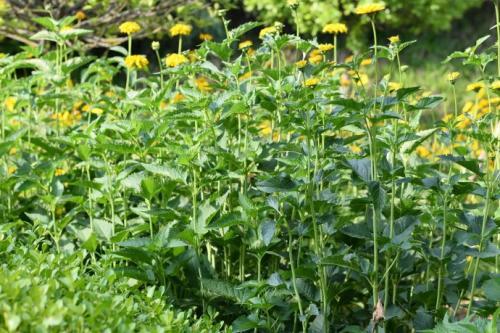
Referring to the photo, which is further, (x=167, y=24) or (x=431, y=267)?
(x=167, y=24)

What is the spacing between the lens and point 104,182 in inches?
108

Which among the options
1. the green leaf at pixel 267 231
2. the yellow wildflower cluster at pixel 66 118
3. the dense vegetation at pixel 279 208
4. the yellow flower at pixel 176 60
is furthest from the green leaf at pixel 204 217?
the yellow wildflower cluster at pixel 66 118

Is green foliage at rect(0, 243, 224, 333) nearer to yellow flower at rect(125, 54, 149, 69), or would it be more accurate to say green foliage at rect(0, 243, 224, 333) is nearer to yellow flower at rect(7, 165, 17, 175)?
yellow flower at rect(125, 54, 149, 69)

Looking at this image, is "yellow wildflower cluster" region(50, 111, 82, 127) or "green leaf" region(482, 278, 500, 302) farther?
"yellow wildflower cluster" region(50, 111, 82, 127)

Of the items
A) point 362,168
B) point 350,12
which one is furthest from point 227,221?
point 350,12

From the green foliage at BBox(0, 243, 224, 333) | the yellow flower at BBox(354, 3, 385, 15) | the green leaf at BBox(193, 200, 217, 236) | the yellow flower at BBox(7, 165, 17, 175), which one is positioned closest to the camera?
the green foliage at BBox(0, 243, 224, 333)

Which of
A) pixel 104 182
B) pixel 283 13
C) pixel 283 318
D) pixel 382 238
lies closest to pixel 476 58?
pixel 382 238

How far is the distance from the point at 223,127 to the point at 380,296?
0.76 metres

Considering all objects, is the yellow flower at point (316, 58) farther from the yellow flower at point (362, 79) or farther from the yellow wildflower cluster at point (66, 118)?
the yellow wildflower cluster at point (66, 118)

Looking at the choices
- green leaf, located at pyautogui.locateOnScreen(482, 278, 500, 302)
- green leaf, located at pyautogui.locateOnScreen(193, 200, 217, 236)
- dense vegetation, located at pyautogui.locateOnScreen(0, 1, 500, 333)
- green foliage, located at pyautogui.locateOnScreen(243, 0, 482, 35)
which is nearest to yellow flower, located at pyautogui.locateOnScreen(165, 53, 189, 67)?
dense vegetation, located at pyautogui.locateOnScreen(0, 1, 500, 333)

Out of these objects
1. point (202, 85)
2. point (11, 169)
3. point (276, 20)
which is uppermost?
point (202, 85)

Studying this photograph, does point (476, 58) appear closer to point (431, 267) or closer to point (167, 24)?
point (431, 267)

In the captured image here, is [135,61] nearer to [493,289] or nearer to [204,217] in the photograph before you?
[204,217]

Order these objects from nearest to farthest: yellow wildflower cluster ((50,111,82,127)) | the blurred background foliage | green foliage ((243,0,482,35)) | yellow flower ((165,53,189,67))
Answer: yellow flower ((165,53,189,67))
yellow wildflower cluster ((50,111,82,127))
the blurred background foliage
green foliage ((243,0,482,35))
